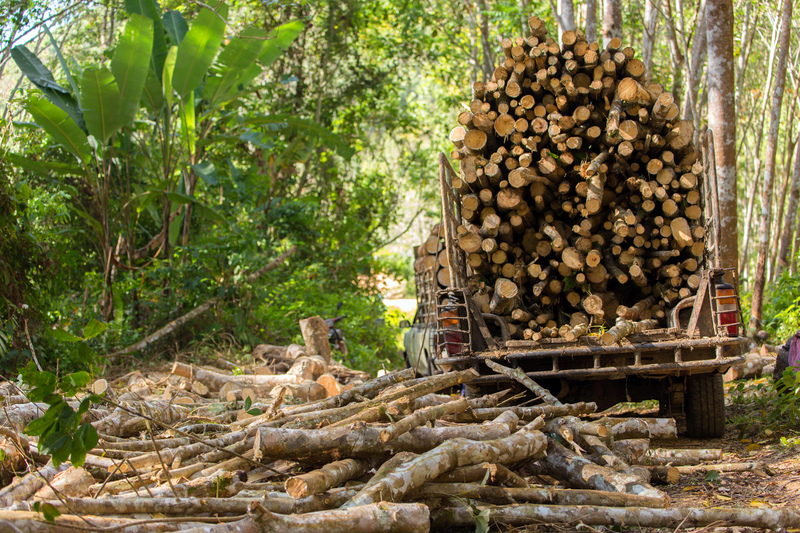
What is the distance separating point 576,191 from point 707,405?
2162 mm

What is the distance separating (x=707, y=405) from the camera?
543 centimetres

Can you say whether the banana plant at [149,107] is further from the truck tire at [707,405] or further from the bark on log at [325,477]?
the bark on log at [325,477]

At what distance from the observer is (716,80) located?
9.02 metres

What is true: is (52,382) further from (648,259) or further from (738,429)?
(738,429)

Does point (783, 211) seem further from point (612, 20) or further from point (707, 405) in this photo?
point (707, 405)

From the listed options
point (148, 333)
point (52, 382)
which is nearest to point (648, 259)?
point (52, 382)

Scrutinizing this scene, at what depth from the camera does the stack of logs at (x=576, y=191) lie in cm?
588

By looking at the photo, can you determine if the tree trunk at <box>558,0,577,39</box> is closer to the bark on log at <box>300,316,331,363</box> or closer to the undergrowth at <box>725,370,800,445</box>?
the bark on log at <box>300,316,331,363</box>

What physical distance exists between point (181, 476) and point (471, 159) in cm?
403

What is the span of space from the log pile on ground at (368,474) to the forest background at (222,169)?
290cm

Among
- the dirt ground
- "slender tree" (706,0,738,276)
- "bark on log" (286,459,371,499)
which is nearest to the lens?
"bark on log" (286,459,371,499)

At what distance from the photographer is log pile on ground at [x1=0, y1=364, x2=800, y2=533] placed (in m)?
2.71

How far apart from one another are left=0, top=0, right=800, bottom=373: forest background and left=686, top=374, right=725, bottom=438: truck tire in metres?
3.54

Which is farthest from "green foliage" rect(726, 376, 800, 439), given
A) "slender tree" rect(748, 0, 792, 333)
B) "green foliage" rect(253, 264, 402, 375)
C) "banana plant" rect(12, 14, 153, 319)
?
"banana plant" rect(12, 14, 153, 319)
